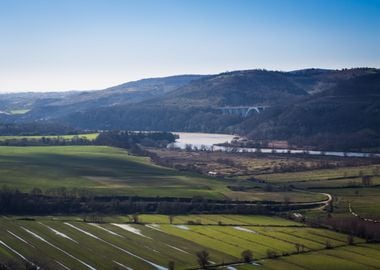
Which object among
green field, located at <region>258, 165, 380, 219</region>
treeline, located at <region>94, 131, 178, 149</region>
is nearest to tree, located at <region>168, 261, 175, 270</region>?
green field, located at <region>258, 165, 380, 219</region>

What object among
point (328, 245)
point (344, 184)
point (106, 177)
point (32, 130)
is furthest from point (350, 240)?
point (32, 130)

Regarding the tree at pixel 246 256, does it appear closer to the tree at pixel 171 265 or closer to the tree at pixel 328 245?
the tree at pixel 171 265

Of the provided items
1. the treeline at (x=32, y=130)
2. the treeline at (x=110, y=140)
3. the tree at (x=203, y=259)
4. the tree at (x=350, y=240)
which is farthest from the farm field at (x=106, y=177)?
the treeline at (x=32, y=130)

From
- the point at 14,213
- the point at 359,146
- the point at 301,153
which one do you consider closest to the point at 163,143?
the point at 301,153

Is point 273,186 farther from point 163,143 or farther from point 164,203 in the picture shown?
point 163,143

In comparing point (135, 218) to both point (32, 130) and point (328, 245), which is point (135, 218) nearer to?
A: point (328, 245)

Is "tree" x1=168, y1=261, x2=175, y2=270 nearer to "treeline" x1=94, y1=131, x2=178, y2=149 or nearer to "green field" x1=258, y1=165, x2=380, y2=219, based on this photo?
"green field" x1=258, y1=165, x2=380, y2=219
